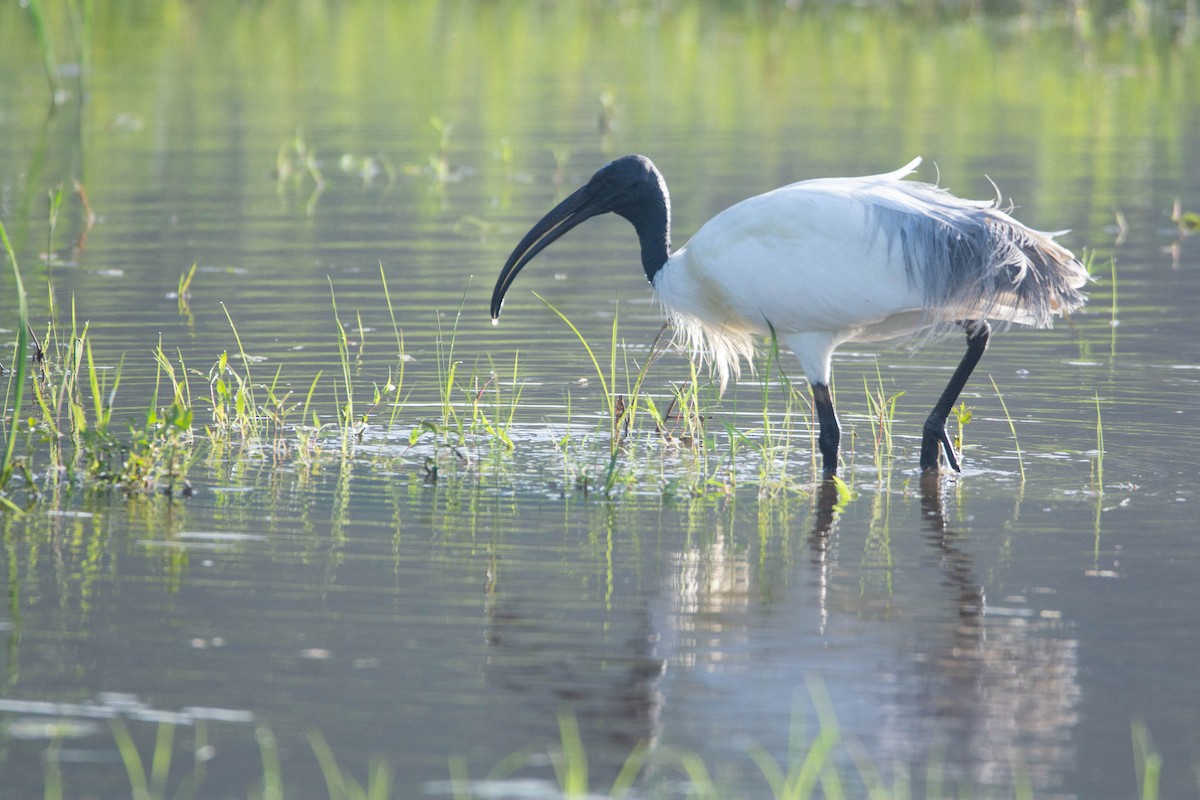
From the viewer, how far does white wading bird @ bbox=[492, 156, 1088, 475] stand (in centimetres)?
712

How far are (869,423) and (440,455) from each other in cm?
201

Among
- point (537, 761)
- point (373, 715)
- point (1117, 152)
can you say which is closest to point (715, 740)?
point (537, 761)

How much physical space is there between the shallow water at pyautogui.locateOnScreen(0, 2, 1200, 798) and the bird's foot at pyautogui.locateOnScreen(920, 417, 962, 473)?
16 centimetres

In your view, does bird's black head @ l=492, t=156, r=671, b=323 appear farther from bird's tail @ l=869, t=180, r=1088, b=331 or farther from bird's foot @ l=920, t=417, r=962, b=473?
bird's foot @ l=920, t=417, r=962, b=473

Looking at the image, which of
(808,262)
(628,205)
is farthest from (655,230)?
(808,262)

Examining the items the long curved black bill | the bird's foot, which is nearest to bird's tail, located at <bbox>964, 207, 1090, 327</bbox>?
the bird's foot

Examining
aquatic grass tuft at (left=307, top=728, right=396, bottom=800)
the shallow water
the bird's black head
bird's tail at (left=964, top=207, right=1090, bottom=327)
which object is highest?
the bird's black head

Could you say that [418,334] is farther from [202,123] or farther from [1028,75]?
[1028,75]

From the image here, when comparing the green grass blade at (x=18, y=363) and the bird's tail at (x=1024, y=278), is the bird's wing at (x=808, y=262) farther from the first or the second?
the green grass blade at (x=18, y=363)

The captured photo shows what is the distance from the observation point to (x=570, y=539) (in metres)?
6.42

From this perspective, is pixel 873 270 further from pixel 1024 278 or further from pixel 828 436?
pixel 828 436

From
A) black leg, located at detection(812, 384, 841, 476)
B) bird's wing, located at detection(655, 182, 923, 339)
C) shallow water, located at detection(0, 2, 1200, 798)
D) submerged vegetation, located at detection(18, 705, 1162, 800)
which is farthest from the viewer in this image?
black leg, located at detection(812, 384, 841, 476)

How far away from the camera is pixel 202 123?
19.4 m

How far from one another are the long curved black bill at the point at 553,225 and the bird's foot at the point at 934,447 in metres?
1.77
